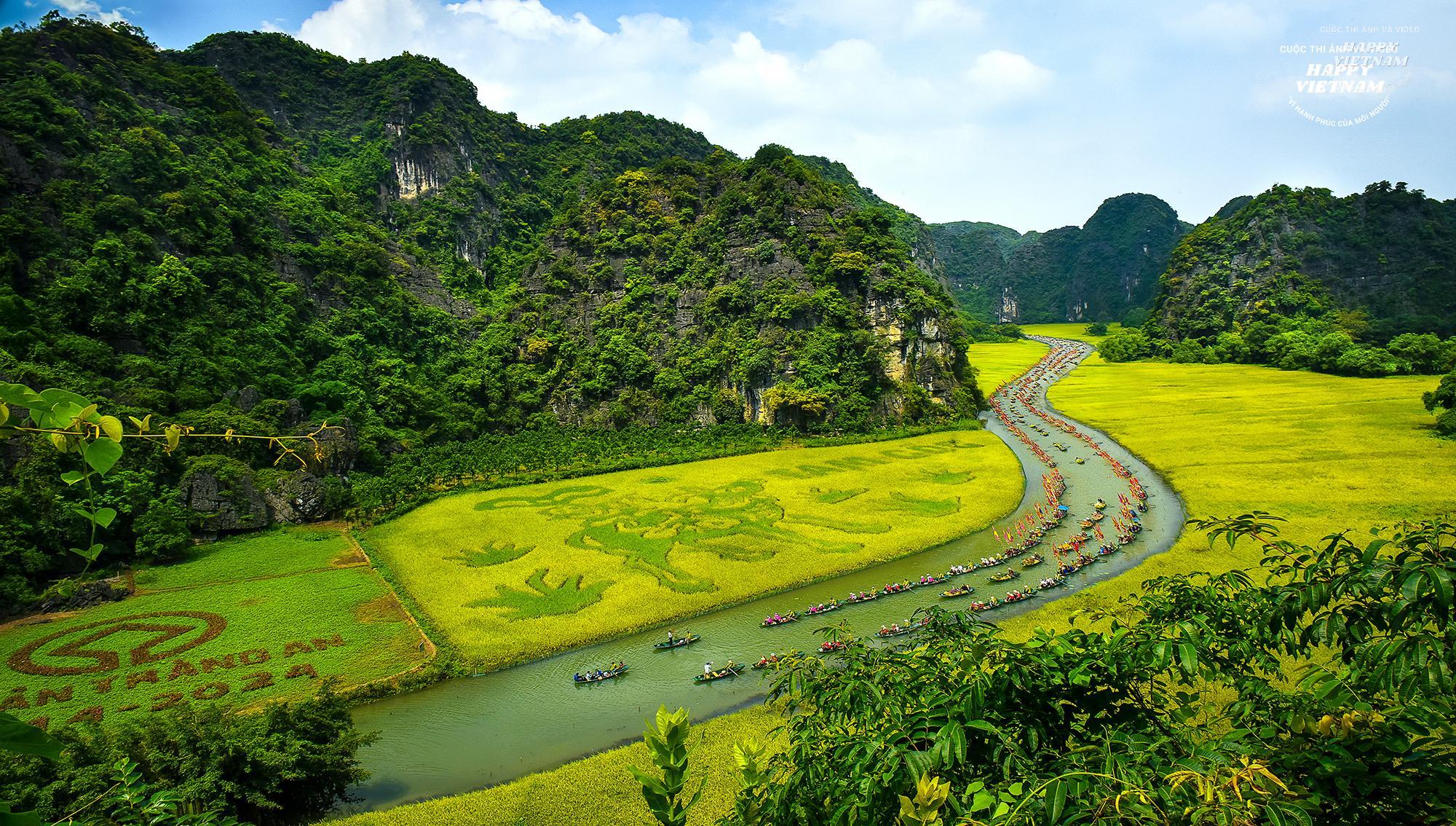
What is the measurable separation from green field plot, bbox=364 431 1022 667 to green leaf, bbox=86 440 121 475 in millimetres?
18547

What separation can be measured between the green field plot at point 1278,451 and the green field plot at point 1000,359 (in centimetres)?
1177

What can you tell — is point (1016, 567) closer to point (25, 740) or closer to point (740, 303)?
point (25, 740)

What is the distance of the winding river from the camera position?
15117mm

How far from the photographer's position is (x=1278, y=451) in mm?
33500

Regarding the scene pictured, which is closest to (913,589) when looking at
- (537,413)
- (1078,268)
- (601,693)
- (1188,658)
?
(601,693)

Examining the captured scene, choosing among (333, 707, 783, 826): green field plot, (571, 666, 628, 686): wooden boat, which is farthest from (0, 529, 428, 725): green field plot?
(333, 707, 783, 826): green field plot

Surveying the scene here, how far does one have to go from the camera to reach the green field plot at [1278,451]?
927 inches

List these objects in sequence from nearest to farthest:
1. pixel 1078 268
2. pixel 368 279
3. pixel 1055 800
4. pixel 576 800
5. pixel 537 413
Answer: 1. pixel 1055 800
2. pixel 576 800
3. pixel 368 279
4. pixel 537 413
5. pixel 1078 268

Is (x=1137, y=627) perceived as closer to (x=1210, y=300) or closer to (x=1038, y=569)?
(x=1038, y=569)

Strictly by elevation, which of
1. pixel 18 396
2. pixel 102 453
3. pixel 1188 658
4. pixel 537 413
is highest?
pixel 18 396

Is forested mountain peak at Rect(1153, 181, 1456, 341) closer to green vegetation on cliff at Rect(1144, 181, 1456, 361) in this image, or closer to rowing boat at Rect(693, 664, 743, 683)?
green vegetation on cliff at Rect(1144, 181, 1456, 361)

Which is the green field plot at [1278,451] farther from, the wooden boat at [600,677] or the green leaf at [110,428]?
the green leaf at [110,428]

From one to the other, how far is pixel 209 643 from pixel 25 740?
22693 millimetres

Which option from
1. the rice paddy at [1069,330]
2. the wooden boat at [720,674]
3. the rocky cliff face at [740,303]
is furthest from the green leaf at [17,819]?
the rice paddy at [1069,330]
